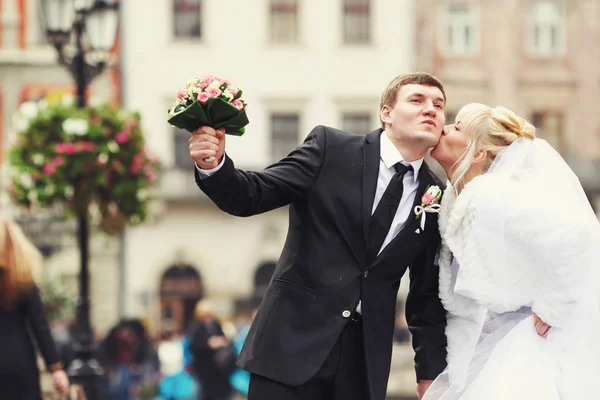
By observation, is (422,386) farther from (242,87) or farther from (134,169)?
(242,87)

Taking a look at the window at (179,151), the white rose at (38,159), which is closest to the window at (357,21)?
the window at (179,151)

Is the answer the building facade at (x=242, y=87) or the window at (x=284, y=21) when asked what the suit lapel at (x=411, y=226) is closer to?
the building facade at (x=242, y=87)

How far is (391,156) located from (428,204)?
0.87 feet

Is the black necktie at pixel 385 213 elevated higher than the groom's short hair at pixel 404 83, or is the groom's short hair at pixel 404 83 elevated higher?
the groom's short hair at pixel 404 83

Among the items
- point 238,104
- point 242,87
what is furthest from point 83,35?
point 242,87

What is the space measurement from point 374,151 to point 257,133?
2759cm

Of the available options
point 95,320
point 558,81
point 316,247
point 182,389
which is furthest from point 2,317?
point 558,81

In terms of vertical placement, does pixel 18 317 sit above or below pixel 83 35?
below

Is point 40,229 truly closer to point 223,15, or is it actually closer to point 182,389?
point 223,15

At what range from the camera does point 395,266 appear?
Result: 5.25 m

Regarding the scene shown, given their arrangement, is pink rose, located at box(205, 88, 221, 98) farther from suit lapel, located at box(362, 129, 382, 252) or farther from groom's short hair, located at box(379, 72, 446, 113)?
groom's short hair, located at box(379, 72, 446, 113)

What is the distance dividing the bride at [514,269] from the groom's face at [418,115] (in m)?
0.26

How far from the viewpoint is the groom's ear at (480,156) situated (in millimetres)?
5578

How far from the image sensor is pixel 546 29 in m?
33.9
